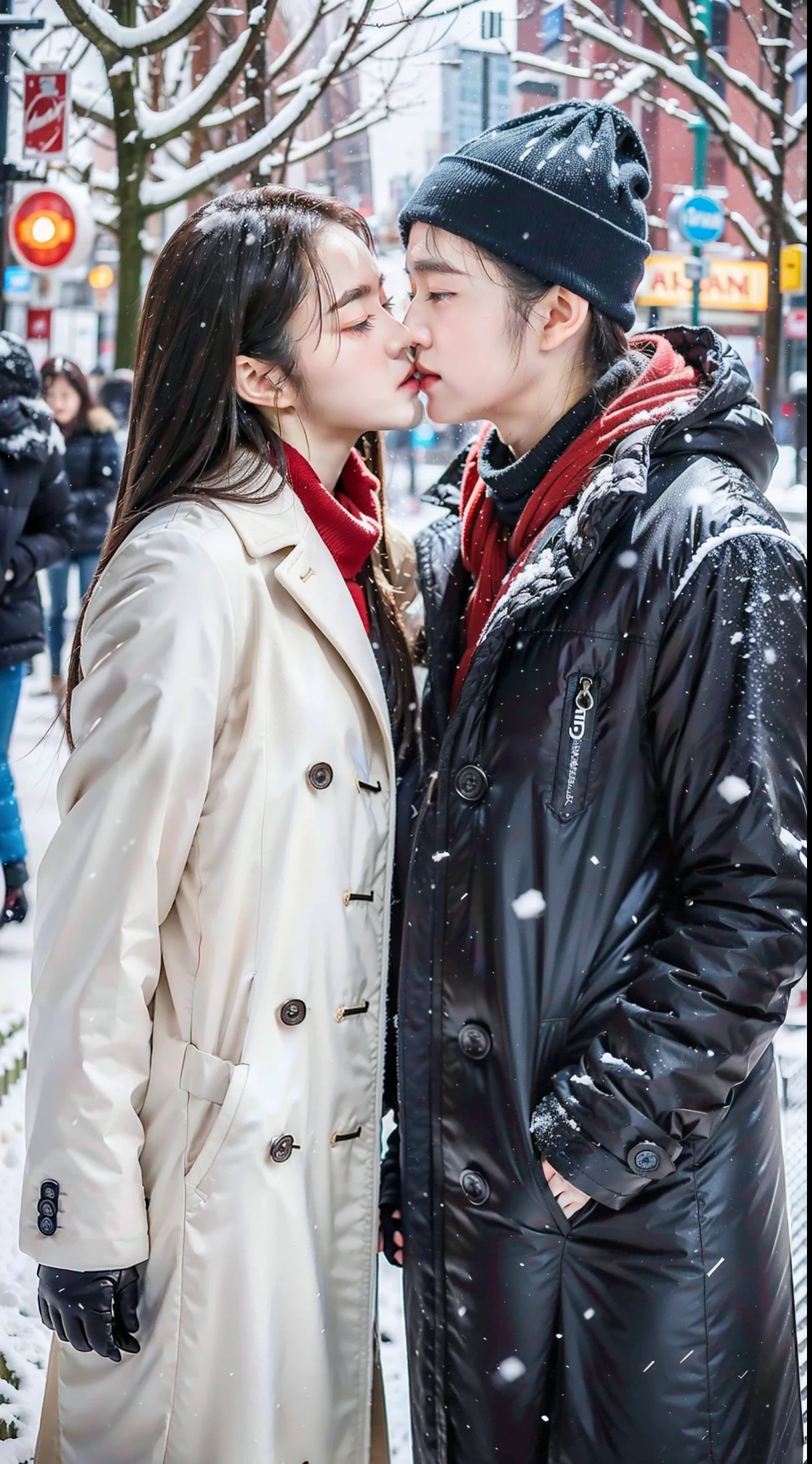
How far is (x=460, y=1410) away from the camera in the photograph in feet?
5.84

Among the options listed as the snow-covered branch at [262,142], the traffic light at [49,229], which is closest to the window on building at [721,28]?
the snow-covered branch at [262,142]

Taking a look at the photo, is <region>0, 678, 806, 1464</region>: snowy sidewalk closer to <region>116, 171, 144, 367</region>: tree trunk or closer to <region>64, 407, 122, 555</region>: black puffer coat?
<region>64, 407, 122, 555</region>: black puffer coat

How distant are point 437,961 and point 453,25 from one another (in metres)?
1.74

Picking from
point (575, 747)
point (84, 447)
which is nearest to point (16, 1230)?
point (575, 747)

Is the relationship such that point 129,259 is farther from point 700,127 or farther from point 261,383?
point 700,127

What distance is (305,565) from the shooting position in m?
1.77

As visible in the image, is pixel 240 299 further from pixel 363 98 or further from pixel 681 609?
pixel 363 98

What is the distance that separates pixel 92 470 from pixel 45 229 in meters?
1.11

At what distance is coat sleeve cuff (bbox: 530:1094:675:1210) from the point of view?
1550mm

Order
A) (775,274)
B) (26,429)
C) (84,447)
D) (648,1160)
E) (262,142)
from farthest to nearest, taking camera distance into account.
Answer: (84,447) < (26,429) < (775,274) < (262,142) < (648,1160)

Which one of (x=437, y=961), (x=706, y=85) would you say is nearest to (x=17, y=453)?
(x=706, y=85)

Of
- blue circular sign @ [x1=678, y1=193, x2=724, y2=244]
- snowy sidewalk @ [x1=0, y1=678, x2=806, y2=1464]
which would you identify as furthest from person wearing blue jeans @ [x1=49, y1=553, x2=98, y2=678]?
blue circular sign @ [x1=678, y1=193, x2=724, y2=244]

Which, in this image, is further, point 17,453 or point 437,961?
point 17,453

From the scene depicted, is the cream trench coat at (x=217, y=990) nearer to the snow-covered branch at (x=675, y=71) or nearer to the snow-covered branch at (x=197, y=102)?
the snow-covered branch at (x=197, y=102)
